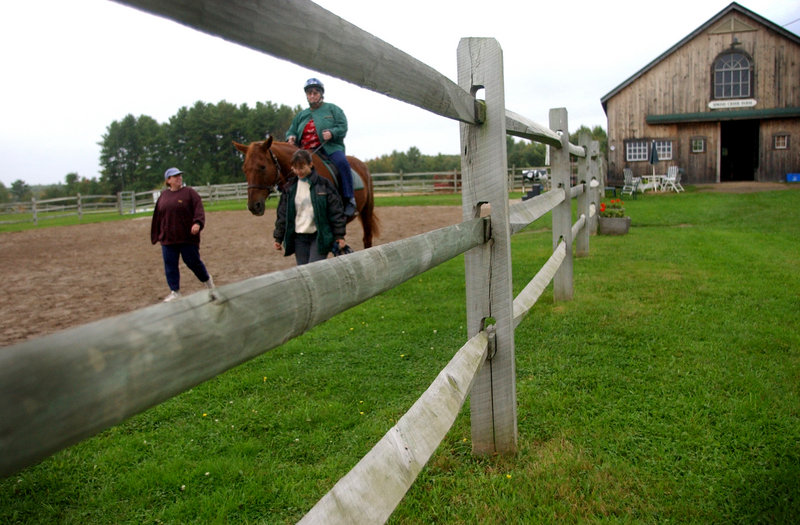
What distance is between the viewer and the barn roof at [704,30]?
2580 centimetres

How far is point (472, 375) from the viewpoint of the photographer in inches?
90.5

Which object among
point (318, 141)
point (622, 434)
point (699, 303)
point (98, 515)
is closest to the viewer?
point (98, 515)

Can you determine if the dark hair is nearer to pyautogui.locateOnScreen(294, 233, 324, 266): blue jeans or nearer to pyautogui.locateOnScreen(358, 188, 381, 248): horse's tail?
pyautogui.locateOnScreen(294, 233, 324, 266): blue jeans

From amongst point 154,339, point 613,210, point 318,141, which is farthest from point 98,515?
point 613,210

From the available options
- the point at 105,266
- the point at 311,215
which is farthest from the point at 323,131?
the point at 105,266

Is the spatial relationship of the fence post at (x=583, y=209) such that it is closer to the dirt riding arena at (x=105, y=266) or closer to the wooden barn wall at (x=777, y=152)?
the dirt riding arena at (x=105, y=266)

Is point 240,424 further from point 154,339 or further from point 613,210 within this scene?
point 613,210

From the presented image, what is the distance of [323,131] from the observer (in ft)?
25.0

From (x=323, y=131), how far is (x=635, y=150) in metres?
24.0

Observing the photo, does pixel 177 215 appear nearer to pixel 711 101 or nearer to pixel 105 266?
pixel 105 266

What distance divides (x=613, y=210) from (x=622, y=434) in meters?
9.46

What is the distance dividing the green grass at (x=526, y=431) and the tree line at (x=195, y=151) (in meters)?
52.2

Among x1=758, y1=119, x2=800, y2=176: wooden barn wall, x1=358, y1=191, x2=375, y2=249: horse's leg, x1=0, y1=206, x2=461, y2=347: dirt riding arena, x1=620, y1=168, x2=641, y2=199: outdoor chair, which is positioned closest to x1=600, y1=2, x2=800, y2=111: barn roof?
x1=758, y1=119, x2=800, y2=176: wooden barn wall

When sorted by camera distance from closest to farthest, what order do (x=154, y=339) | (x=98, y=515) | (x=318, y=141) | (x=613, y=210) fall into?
(x=154, y=339)
(x=98, y=515)
(x=318, y=141)
(x=613, y=210)
